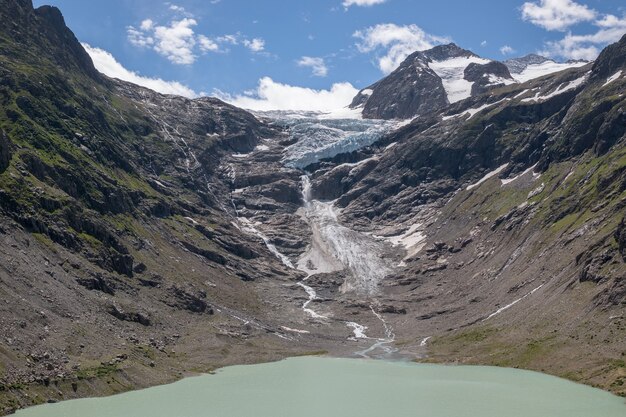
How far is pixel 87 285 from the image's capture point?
150 metres

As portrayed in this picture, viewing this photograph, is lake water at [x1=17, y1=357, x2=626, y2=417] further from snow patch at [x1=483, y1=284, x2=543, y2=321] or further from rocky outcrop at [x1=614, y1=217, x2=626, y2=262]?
snow patch at [x1=483, y1=284, x2=543, y2=321]

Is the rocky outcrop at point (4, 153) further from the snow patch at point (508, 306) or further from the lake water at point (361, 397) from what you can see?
the snow patch at point (508, 306)

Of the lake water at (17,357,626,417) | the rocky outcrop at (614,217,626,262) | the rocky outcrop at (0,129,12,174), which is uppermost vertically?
the rocky outcrop at (614,217,626,262)

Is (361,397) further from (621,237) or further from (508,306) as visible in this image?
(508,306)

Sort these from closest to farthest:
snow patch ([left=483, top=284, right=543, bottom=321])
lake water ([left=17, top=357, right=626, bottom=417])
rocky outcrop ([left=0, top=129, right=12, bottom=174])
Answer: lake water ([left=17, top=357, right=626, bottom=417]) < rocky outcrop ([left=0, top=129, right=12, bottom=174]) < snow patch ([left=483, top=284, right=543, bottom=321])

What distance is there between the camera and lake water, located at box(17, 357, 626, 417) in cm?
8521

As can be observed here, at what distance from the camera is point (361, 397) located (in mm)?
99938

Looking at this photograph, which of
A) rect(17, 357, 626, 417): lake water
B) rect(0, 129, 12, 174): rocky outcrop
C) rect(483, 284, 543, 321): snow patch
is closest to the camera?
rect(17, 357, 626, 417): lake water

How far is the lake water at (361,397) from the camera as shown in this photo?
85213 millimetres

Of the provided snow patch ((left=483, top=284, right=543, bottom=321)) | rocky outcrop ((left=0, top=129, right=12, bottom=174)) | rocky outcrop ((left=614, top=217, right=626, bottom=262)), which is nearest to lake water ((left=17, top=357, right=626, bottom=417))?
rocky outcrop ((left=614, top=217, right=626, bottom=262))

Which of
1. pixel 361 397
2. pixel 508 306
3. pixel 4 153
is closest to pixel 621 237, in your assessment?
pixel 508 306

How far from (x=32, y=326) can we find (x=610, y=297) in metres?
105

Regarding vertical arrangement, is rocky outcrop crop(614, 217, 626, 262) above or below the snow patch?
above

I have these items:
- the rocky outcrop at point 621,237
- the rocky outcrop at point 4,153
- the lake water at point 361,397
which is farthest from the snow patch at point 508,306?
the rocky outcrop at point 4,153
